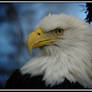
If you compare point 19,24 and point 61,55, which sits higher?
point 19,24

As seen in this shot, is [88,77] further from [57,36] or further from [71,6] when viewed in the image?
[71,6]

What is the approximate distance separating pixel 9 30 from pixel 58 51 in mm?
463

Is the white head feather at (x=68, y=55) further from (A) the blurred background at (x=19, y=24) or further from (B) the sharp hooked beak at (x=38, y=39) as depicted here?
(A) the blurred background at (x=19, y=24)

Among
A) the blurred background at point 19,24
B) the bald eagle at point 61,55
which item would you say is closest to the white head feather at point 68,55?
the bald eagle at point 61,55

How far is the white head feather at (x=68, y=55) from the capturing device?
5.54 ft

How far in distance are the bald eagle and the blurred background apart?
132 millimetres

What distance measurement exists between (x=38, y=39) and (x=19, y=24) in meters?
0.31

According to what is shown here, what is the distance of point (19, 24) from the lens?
1.91 metres

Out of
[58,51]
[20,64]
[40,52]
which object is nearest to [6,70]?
[20,64]

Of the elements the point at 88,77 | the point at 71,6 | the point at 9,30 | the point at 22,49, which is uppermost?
the point at 71,6

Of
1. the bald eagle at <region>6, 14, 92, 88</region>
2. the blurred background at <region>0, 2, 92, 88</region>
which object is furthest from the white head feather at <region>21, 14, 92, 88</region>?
the blurred background at <region>0, 2, 92, 88</region>

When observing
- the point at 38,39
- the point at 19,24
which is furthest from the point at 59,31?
the point at 19,24

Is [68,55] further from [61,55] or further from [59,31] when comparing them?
[59,31]

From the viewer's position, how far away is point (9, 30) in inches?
74.5
